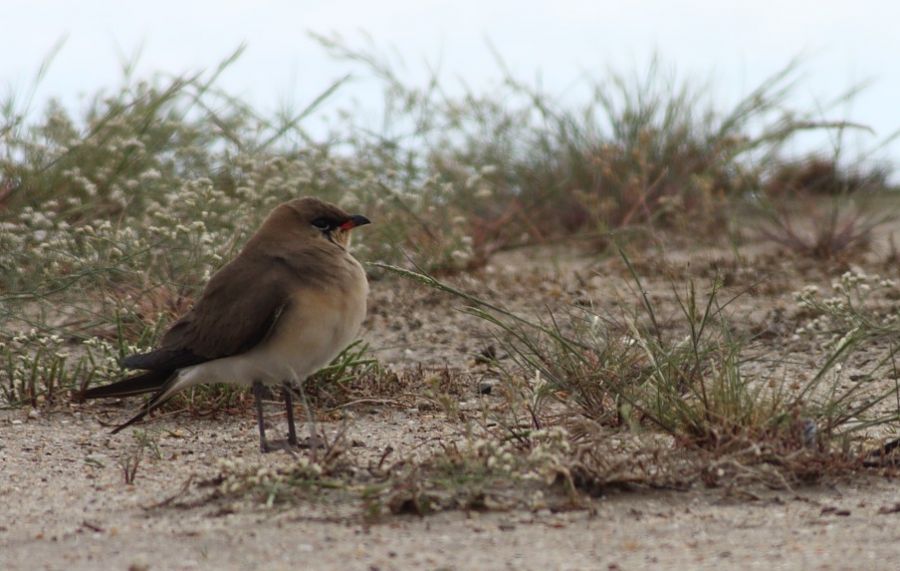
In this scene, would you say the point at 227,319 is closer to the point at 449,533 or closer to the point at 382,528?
the point at 382,528

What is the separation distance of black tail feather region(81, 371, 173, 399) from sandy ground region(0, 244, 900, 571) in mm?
181

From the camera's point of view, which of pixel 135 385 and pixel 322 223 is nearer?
pixel 135 385

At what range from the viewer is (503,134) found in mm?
9203

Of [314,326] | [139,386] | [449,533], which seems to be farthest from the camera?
[139,386]

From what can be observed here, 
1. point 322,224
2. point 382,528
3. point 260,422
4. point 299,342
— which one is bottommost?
point 382,528

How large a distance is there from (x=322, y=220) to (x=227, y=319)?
0.53m

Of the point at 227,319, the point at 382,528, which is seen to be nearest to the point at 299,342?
the point at 227,319

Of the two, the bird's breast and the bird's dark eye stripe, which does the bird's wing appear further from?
the bird's dark eye stripe

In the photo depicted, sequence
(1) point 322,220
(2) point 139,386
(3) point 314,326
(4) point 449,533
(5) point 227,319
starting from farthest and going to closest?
(1) point 322,220 < (2) point 139,386 < (5) point 227,319 < (3) point 314,326 < (4) point 449,533

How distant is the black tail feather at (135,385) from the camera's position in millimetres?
4434

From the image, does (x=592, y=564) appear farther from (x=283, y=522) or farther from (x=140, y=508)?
(x=140, y=508)

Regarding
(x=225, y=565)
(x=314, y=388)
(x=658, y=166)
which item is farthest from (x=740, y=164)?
(x=225, y=565)

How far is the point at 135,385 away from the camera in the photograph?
445 cm

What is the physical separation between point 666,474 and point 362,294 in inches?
46.0
